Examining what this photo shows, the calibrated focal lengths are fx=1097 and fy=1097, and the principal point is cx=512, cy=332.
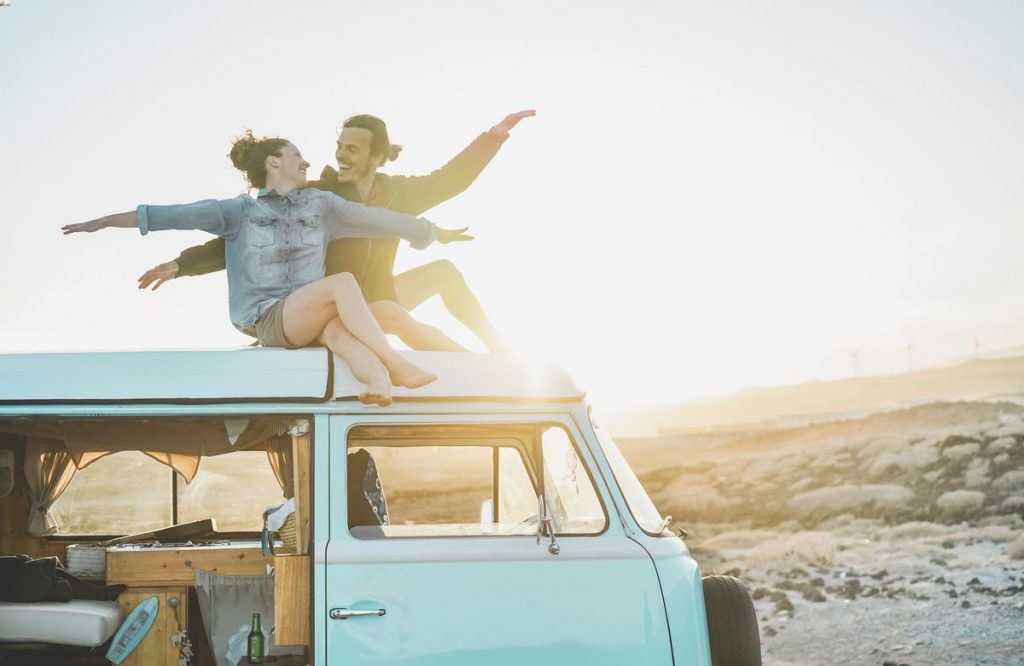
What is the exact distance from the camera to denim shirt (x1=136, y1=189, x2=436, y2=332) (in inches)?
208

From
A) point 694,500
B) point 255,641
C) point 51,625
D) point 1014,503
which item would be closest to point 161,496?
point 51,625

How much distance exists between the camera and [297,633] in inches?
181

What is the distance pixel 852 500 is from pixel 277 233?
6267 centimetres

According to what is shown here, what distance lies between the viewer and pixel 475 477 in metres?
6.28

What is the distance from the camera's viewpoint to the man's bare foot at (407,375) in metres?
4.70

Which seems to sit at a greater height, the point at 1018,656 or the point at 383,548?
the point at 383,548

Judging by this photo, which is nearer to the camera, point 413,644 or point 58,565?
point 413,644

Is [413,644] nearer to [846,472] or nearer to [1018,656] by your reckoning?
[1018,656]

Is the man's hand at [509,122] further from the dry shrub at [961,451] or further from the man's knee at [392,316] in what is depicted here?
the dry shrub at [961,451]

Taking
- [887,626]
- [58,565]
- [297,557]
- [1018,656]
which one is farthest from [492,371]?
[887,626]

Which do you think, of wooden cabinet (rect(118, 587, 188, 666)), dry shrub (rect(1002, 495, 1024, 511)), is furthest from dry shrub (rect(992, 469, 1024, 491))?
wooden cabinet (rect(118, 587, 188, 666))

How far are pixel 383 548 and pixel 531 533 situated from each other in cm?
64

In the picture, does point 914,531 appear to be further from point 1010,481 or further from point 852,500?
point 852,500

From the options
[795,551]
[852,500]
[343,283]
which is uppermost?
[343,283]
